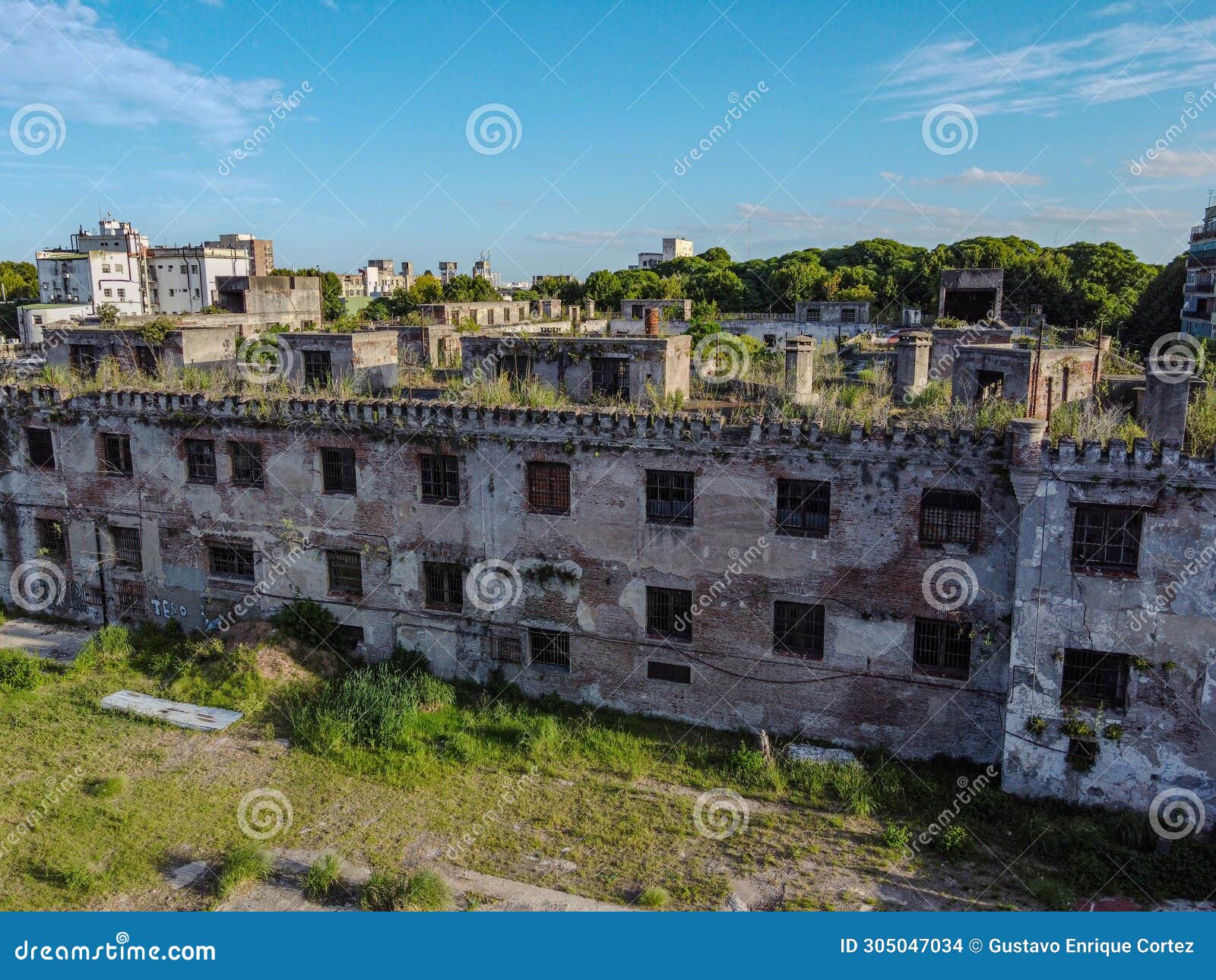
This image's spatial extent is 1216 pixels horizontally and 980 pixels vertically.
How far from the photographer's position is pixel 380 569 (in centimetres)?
2650

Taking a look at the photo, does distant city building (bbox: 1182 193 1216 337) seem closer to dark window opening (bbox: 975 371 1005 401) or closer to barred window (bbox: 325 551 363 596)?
dark window opening (bbox: 975 371 1005 401)

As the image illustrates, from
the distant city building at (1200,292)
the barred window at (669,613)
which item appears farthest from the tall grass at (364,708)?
the distant city building at (1200,292)

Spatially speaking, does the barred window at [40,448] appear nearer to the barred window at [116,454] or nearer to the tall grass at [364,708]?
the barred window at [116,454]

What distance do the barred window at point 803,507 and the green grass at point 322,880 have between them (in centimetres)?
1243

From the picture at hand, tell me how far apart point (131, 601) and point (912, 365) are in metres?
26.0

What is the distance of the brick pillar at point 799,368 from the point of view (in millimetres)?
24938

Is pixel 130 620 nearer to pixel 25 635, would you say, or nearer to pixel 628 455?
pixel 25 635

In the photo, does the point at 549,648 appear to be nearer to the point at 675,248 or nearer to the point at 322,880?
the point at 322,880

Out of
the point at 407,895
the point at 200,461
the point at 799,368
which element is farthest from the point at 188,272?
the point at 407,895

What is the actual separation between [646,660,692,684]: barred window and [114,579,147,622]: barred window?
1711 centimetres

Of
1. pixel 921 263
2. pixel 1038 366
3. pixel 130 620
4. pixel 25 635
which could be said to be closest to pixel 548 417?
pixel 1038 366

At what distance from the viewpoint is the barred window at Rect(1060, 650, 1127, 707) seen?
64.8 feet

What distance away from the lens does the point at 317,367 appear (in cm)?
3069

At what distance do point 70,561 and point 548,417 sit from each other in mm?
18185
